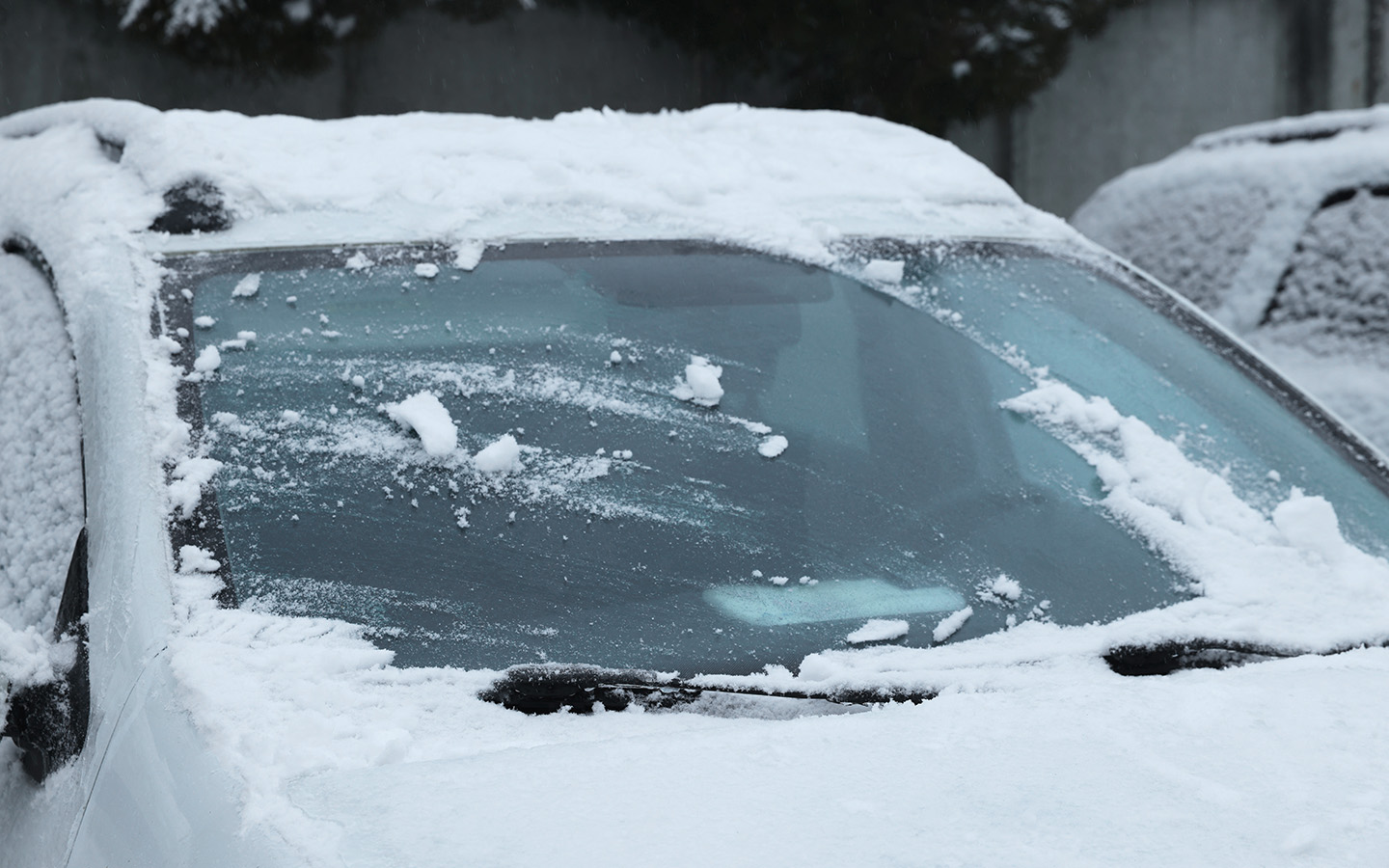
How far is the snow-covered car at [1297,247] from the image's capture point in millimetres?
3863

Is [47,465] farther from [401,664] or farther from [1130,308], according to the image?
[1130,308]

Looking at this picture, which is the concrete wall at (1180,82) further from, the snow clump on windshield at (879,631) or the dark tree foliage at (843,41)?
the snow clump on windshield at (879,631)

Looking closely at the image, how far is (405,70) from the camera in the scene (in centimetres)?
875

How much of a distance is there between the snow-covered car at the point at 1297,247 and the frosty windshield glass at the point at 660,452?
179cm

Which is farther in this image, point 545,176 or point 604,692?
point 545,176

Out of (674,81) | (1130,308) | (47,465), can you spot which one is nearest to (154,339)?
(47,465)

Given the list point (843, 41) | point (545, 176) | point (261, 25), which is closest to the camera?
point (545, 176)

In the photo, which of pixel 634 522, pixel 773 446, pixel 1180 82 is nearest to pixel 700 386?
pixel 773 446

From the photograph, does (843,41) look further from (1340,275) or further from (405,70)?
(1340,275)

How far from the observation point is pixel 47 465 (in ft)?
5.82

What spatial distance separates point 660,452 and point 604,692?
1.34ft

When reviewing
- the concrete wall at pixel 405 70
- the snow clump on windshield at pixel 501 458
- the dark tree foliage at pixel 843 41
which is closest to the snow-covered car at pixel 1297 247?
the snow clump on windshield at pixel 501 458

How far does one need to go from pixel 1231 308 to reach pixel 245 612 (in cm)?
335

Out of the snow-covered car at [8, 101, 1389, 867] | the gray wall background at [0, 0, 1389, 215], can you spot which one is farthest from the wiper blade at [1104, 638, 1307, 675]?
the gray wall background at [0, 0, 1389, 215]
